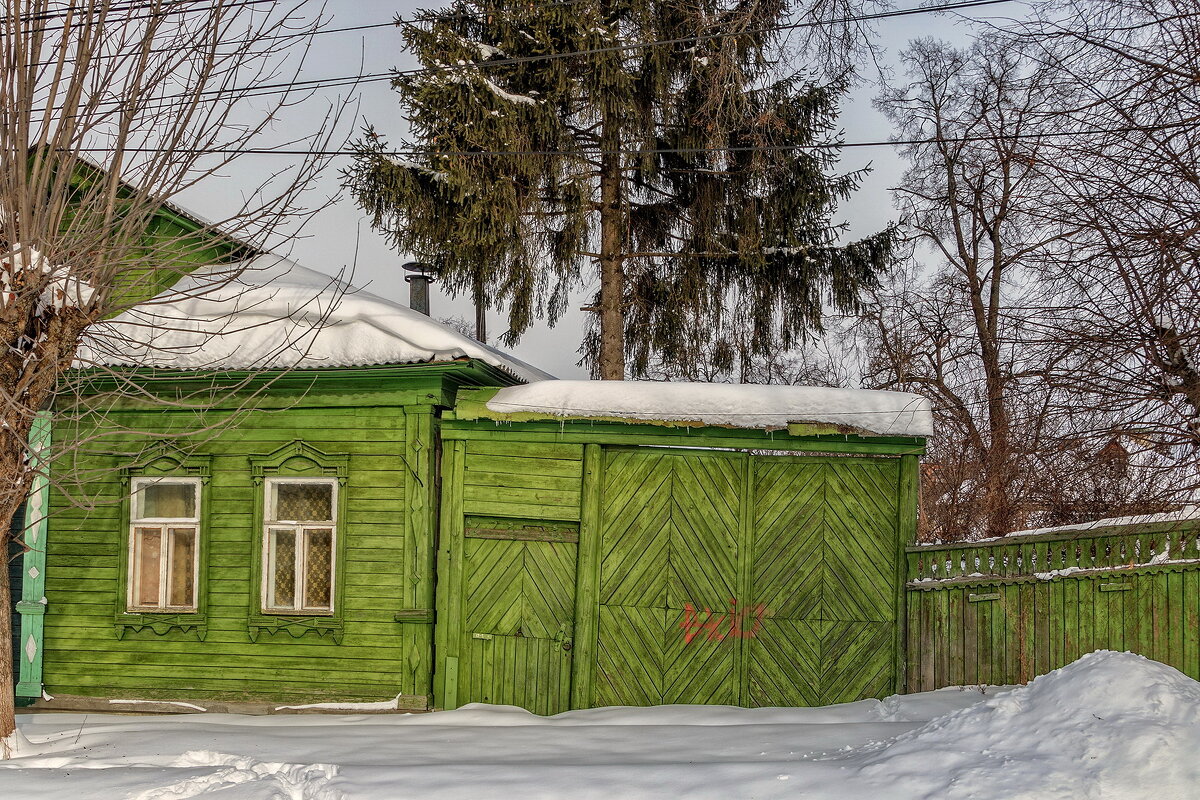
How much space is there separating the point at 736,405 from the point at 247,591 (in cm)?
523

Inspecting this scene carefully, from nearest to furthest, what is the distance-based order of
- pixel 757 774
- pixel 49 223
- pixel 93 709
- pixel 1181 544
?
pixel 757 774, pixel 49 223, pixel 1181 544, pixel 93 709

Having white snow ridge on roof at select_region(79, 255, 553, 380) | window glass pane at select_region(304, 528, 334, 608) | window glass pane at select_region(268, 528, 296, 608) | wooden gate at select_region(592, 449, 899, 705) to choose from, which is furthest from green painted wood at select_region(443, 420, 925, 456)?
window glass pane at select_region(268, 528, 296, 608)

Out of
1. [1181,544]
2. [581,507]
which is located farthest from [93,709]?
[1181,544]

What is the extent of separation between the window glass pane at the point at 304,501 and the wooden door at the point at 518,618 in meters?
1.53

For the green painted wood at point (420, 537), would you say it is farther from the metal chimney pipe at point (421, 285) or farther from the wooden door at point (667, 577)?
the metal chimney pipe at point (421, 285)

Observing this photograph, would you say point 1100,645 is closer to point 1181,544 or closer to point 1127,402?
point 1181,544

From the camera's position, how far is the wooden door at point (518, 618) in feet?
29.5

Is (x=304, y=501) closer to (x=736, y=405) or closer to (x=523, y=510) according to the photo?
(x=523, y=510)

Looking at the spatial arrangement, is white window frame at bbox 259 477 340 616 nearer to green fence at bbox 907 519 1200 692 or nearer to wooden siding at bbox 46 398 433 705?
wooden siding at bbox 46 398 433 705

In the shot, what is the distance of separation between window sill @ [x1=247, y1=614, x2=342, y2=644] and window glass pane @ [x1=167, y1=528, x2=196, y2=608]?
2.77ft

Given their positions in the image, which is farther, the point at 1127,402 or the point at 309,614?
the point at 309,614

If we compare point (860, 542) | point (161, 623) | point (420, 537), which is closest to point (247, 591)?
point (161, 623)

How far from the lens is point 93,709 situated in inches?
379

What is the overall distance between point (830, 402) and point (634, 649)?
2.99m
